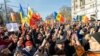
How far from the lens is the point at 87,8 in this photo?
8875 cm

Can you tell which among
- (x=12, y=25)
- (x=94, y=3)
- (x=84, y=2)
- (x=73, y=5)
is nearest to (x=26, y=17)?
(x=12, y=25)

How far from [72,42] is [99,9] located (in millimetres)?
66398

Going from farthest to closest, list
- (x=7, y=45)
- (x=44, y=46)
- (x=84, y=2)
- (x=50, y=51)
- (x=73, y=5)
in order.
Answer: (x=73, y=5) < (x=84, y=2) < (x=7, y=45) < (x=50, y=51) < (x=44, y=46)

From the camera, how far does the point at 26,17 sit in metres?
21.1

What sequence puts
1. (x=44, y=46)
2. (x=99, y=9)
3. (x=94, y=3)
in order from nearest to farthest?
1. (x=44, y=46)
2. (x=99, y=9)
3. (x=94, y=3)

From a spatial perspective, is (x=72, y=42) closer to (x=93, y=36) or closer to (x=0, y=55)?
(x=93, y=36)

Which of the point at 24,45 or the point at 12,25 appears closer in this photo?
the point at 24,45

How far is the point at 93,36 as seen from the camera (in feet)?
31.1

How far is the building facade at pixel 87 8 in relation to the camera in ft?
254

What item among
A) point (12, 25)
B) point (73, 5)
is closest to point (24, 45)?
point (12, 25)

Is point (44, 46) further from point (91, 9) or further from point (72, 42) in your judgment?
point (91, 9)

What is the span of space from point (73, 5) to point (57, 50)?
304 feet

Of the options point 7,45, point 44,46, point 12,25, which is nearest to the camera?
point 44,46

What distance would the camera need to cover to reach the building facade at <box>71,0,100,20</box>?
254ft
